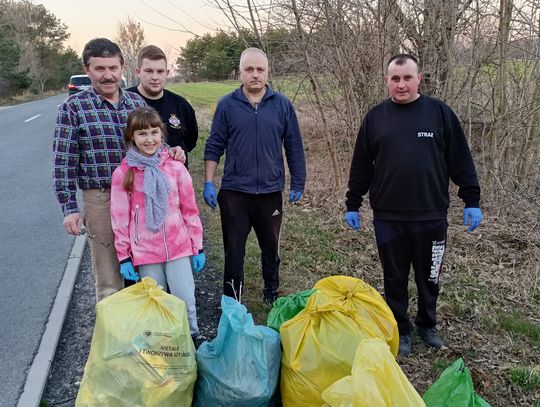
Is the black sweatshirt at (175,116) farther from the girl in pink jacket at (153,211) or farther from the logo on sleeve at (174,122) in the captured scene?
the girl in pink jacket at (153,211)

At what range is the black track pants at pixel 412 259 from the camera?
10.8 ft

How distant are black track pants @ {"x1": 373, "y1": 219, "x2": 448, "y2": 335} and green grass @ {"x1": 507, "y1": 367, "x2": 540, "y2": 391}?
594 mm

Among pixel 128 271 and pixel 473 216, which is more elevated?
pixel 473 216

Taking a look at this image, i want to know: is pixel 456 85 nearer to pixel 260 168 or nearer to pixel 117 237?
pixel 260 168

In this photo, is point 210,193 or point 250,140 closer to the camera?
point 250,140

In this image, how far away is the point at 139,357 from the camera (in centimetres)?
228

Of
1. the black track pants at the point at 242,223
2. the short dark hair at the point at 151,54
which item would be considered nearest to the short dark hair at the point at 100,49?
the short dark hair at the point at 151,54

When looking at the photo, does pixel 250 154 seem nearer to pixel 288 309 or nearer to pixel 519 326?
pixel 288 309

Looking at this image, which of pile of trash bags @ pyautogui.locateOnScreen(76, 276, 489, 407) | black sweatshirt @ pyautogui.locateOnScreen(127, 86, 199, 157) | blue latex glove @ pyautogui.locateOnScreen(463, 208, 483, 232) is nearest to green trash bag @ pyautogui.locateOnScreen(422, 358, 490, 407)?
pile of trash bags @ pyautogui.locateOnScreen(76, 276, 489, 407)

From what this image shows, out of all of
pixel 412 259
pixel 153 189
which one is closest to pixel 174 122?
pixel 153 189

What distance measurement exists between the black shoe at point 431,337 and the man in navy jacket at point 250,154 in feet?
4.28

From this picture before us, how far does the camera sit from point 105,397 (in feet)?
7.50

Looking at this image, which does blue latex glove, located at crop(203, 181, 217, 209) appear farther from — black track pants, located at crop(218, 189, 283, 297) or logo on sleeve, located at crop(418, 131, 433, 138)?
logo on sleeve, located at crop(418, 131, 433, 138)

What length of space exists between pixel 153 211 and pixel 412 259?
5.82 ft
